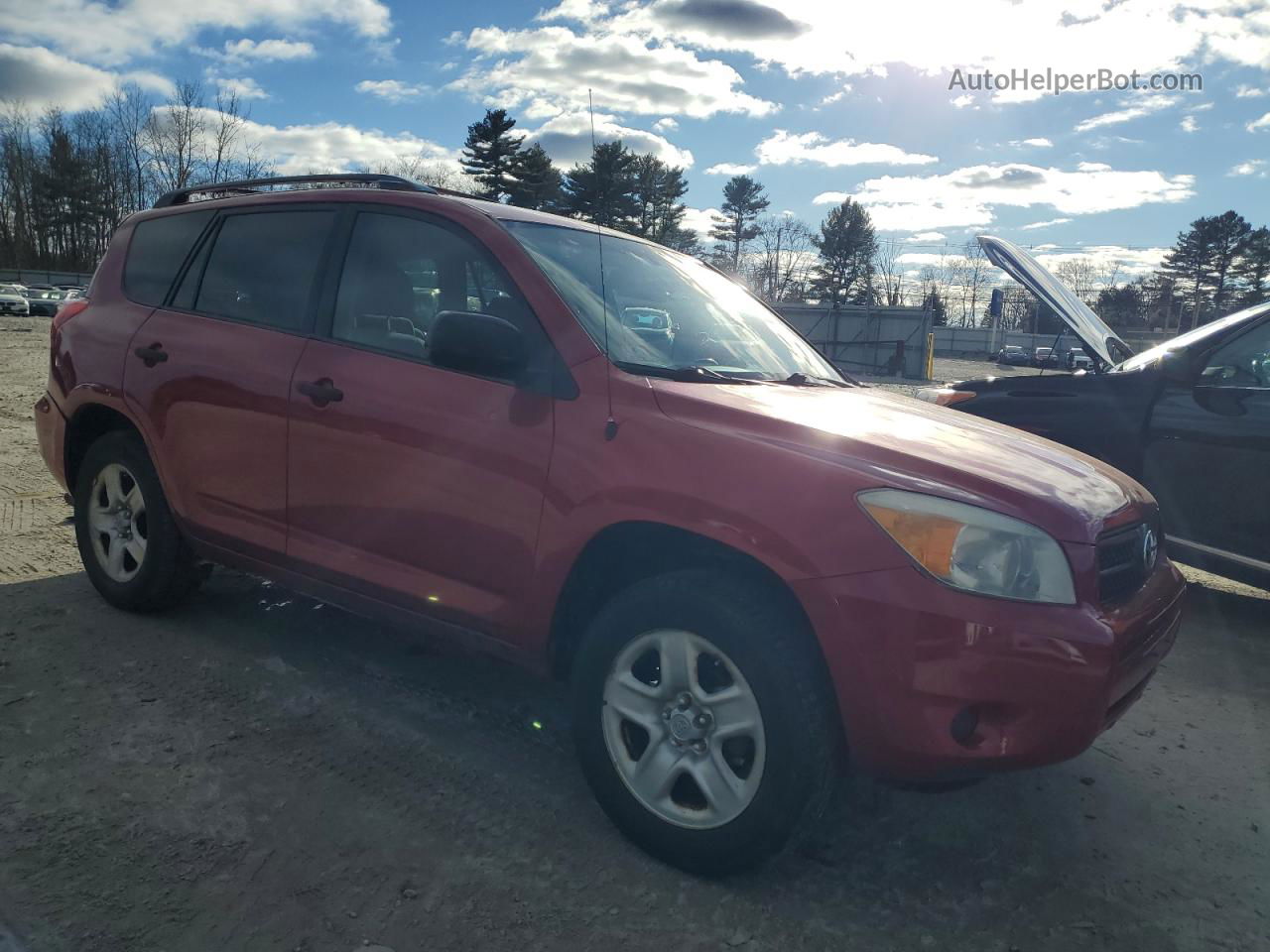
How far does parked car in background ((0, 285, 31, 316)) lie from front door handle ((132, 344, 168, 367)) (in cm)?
4565

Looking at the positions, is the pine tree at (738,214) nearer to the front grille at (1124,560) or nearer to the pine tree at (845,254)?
the pine tree at (845,254)

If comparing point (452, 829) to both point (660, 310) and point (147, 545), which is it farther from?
point (147, 545)

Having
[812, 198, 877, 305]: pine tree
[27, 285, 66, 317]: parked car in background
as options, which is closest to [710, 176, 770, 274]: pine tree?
[812, 198, 877, 305]: pine tree

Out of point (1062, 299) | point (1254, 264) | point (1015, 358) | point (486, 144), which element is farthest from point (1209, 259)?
point (1062, 299)

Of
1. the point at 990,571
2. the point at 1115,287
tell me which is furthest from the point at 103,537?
the point at 1115,287

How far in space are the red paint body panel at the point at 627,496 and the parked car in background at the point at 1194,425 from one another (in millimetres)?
2225

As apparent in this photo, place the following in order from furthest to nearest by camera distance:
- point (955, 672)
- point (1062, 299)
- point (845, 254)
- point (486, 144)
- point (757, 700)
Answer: point (845, 254) → point (486, 144) → point (1062, 299) → point (757, 700) → point (955, 672)

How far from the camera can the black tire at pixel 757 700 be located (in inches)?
85.9

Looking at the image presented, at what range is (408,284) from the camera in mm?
3129

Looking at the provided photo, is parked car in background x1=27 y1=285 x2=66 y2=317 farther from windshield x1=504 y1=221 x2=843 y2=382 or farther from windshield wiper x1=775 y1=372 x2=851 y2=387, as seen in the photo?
windshield wiper x1=775 y1=372 x2=851 y2=387

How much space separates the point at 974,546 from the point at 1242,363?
360cm

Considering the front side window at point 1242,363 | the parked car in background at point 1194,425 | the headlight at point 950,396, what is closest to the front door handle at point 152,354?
the headlight at point 950,396

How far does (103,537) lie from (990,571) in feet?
12.2

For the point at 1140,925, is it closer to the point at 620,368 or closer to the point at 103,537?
the point at 620,368
